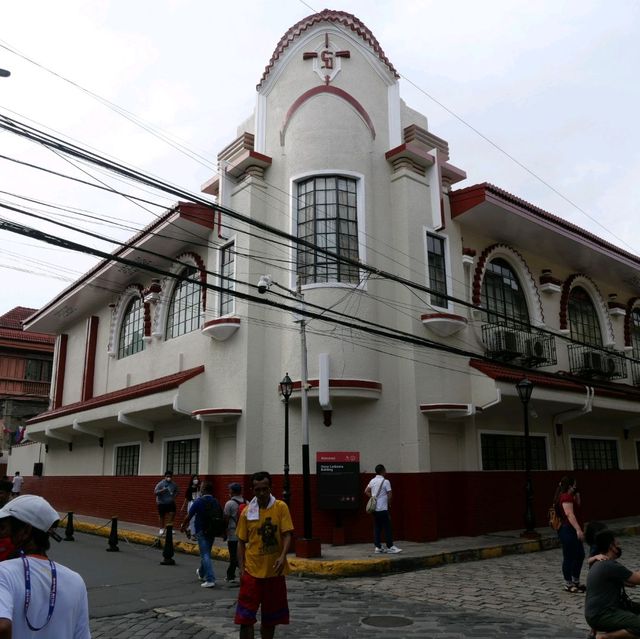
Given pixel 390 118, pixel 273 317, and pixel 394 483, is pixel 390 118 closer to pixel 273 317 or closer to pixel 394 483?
pixel 273 317

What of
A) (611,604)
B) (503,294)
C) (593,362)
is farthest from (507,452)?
(611,604)

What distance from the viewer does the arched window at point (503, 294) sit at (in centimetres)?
1855

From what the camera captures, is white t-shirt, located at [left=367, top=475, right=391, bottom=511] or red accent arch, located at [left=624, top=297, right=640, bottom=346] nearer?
white t-shirt, located at [left=367, top=475, right=391, bottom=511]

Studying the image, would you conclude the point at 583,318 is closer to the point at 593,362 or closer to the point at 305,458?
the point at 593,362

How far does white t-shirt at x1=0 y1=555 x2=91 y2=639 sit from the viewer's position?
2.73m

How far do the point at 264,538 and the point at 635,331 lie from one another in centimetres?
2201

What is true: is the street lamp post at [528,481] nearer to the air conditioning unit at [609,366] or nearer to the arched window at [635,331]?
the air conditioning unit at [609,366]

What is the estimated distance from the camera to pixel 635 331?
2445cm

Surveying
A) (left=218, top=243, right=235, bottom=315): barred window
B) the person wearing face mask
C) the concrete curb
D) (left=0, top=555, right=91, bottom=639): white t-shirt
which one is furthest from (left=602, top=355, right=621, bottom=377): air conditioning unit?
Result: (left=0, top=555, right=91, bottom=639): white t-shirt

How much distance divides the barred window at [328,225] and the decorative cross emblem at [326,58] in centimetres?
308

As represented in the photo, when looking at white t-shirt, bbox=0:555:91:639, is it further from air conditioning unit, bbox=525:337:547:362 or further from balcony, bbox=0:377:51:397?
balcony, bbox=0:377:51:397

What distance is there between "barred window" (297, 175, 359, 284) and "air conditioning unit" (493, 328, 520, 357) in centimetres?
440

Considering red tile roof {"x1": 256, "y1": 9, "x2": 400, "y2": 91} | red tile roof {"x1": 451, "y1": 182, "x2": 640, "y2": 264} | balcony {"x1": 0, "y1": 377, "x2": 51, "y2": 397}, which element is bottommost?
balcony {"x1": 0, "y1": 377, "x2": 51, "y2": 397}

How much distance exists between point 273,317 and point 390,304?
2.81 metres
